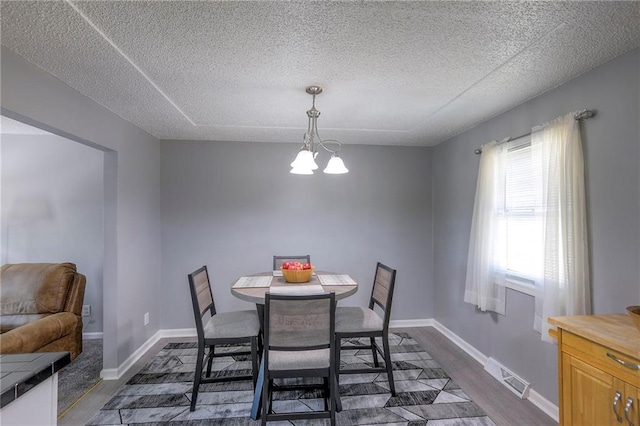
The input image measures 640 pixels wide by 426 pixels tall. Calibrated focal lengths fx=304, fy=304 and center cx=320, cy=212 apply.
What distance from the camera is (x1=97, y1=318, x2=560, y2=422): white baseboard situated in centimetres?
220

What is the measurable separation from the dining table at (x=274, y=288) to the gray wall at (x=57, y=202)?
2.19m

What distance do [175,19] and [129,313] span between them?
2.68m

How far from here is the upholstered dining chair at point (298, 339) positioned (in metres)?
1.83

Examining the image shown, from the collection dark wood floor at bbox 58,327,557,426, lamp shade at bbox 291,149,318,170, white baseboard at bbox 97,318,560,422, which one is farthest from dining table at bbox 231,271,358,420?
white baseboard at bbox 97,318,560,422

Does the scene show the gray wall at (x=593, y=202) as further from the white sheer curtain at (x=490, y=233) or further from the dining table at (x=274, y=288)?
the dining table at (x=274, y=288)

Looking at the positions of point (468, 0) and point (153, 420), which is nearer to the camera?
point (468, 0)

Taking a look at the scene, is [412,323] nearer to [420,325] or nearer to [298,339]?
[420,325]

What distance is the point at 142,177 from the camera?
10.7 feet

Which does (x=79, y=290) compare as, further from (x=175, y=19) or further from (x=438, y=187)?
(x=438, y=187)

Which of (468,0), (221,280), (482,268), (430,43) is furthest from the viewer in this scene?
(221,280)

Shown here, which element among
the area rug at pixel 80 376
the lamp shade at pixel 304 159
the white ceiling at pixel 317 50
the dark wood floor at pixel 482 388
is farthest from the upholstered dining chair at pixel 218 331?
the dark wood floor at pixel 482 388

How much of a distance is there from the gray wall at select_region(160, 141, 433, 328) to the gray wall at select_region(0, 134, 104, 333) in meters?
0.76

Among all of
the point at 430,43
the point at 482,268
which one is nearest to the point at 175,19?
the point at 430,43

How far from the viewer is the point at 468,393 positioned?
244 cm
